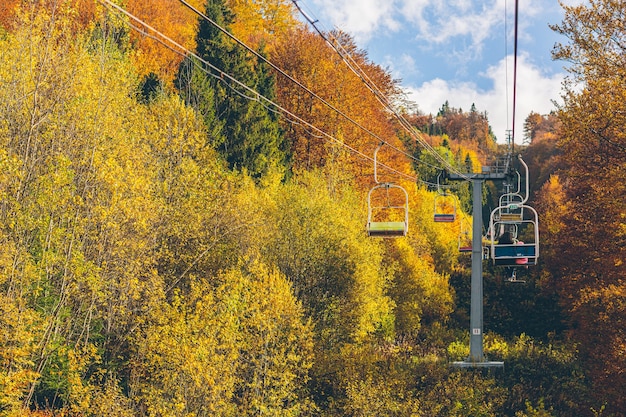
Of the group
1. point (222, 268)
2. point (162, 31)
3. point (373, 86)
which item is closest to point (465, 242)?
point (162, 31)

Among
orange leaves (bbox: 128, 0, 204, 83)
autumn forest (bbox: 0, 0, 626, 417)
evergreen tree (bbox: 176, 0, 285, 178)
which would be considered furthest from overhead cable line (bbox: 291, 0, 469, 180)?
orange leaves (bbox: 128, 0, 204, 83)

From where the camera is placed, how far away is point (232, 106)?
4266 cm

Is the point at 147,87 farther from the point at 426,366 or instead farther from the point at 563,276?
the point at 563,276

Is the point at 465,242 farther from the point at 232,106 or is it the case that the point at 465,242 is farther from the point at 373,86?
the point at 373,86

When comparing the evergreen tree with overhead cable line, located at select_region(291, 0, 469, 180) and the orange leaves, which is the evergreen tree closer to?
the orange leaves

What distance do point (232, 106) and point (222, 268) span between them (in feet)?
53.3

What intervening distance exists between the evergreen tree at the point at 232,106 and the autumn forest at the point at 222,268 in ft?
0.67

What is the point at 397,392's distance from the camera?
2886 cm

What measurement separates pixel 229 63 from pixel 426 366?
2253 centimetres

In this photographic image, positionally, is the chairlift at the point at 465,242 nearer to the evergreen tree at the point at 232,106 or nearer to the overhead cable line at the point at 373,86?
the overhead cable line at the point at 373,86

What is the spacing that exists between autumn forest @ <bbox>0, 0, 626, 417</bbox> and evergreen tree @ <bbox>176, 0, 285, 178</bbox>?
0.20 metres

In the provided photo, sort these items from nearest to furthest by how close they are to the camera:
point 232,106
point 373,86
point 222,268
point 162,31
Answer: point 373,86
point 222,268
point 232,106
point 162,31

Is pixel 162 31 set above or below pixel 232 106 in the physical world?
above

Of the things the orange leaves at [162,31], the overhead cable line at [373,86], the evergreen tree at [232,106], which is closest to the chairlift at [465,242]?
the overhead cable line at [373,86]
